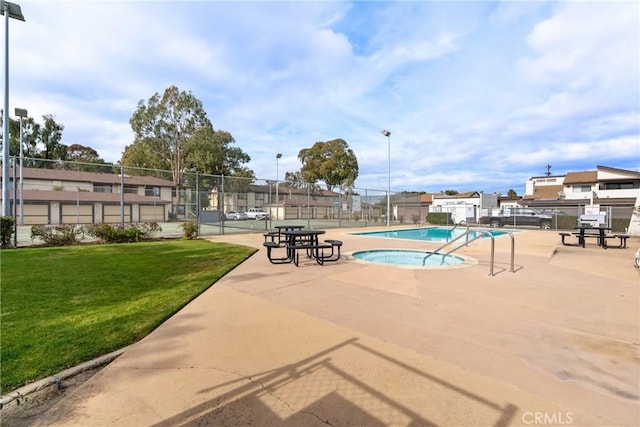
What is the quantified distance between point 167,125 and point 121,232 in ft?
110

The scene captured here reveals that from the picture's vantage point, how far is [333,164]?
49.9 meters

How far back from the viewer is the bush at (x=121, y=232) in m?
11.2

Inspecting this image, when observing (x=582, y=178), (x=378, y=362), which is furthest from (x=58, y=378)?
(x=582, y=178)

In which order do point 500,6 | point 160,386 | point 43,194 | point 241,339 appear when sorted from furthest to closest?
point 43,194
point 500,6
point 241,339
point 160,386

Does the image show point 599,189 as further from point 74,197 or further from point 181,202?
point 74,197

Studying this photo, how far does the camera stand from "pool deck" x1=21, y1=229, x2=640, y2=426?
219cm

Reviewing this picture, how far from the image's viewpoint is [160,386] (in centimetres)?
250

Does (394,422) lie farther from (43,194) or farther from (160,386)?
(43,194)

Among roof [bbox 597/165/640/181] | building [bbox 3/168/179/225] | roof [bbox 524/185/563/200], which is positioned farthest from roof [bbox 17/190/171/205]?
roof [bbox 524/185/563/200]

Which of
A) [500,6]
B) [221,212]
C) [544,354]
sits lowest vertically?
[544,354]

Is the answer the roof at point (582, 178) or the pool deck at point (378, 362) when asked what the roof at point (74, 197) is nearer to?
the pool deck at point (378, 362)

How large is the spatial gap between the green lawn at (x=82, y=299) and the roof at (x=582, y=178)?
45.6 meters

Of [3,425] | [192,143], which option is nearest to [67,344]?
[3,425]

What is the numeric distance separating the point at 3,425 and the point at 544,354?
437cm
